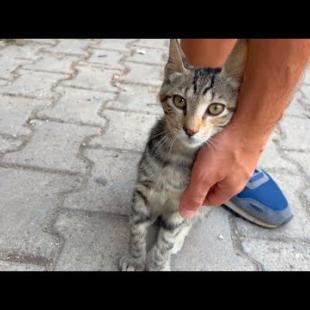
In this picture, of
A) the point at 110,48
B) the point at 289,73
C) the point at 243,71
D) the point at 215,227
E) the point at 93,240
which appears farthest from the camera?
the point at 110,48

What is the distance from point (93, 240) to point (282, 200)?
0.78 m

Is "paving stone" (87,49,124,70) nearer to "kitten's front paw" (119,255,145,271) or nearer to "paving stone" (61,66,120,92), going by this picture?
"paving stone" (61,66,120,92)

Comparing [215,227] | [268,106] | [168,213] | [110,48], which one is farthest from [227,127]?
[110,48]

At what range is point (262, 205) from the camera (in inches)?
71.2

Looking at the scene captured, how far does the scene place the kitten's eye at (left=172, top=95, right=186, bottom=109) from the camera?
1.38m

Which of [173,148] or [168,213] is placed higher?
[173,148]

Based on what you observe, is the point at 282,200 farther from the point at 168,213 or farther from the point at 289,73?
the point at 289,73

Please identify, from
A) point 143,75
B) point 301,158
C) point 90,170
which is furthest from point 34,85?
point 301,158

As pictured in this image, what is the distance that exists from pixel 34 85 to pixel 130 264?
1466 millimetres

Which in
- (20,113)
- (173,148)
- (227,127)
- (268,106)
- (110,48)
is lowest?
(110,48)

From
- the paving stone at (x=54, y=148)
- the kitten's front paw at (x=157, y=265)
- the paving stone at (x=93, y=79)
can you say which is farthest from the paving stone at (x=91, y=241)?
the paving stone at (x=93, y=79)

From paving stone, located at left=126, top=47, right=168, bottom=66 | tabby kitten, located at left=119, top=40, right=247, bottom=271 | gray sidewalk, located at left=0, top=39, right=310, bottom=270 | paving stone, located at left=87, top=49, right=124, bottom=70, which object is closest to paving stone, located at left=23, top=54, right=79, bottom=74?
gray sidewalk, located at left=0, top=39, right=310, bottom=270

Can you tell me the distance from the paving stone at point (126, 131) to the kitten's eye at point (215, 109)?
867 millimetres
